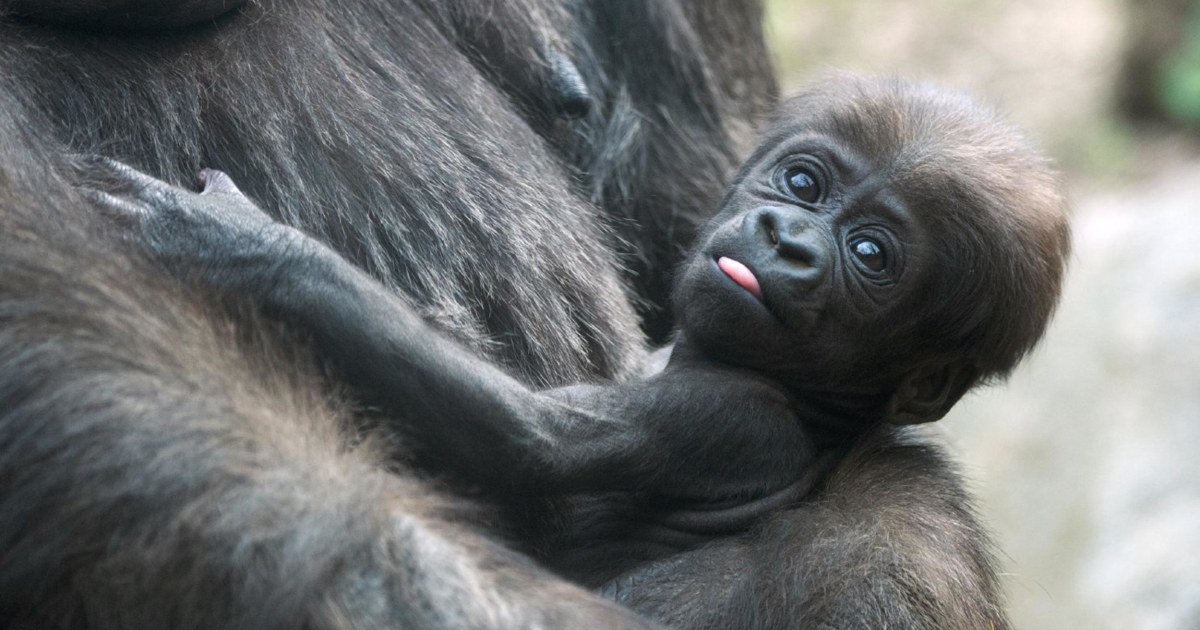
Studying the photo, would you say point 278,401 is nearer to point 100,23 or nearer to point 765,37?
point 100,23

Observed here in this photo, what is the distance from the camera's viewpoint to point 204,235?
1544 mm

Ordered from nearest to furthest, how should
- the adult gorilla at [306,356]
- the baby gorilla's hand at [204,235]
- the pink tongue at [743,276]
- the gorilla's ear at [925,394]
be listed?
the adult gorilla at [306,356], the baby gorilla's hand at [204,235], the pink tongue at [743,276], the gorilla's ear at [925,394]

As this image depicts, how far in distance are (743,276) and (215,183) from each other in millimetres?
704

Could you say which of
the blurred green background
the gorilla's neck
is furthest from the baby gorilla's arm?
the blurred green background

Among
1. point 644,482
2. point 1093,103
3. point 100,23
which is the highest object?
point 100,23

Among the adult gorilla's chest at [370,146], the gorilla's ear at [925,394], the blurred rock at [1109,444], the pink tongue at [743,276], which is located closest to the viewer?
the adult gorilla's chest at [370,146]

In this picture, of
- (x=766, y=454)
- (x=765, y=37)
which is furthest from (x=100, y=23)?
(x=765, y=37)

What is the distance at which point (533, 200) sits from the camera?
212cm

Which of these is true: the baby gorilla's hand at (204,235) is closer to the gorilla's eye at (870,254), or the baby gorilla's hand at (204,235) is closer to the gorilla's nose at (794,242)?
the gorilla's nose at (794,242)

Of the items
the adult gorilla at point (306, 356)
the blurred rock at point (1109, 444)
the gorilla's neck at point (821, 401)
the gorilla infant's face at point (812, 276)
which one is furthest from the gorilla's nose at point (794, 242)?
the blurred rock at point (1109, 444)

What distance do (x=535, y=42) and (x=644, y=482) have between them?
881mm

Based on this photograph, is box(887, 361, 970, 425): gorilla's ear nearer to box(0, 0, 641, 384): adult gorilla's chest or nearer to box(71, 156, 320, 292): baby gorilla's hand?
box(0, 0, 641, 384): adult gorilla's chest

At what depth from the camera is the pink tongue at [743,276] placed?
1.96 metres

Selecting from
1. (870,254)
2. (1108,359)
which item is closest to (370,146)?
(870,254)
